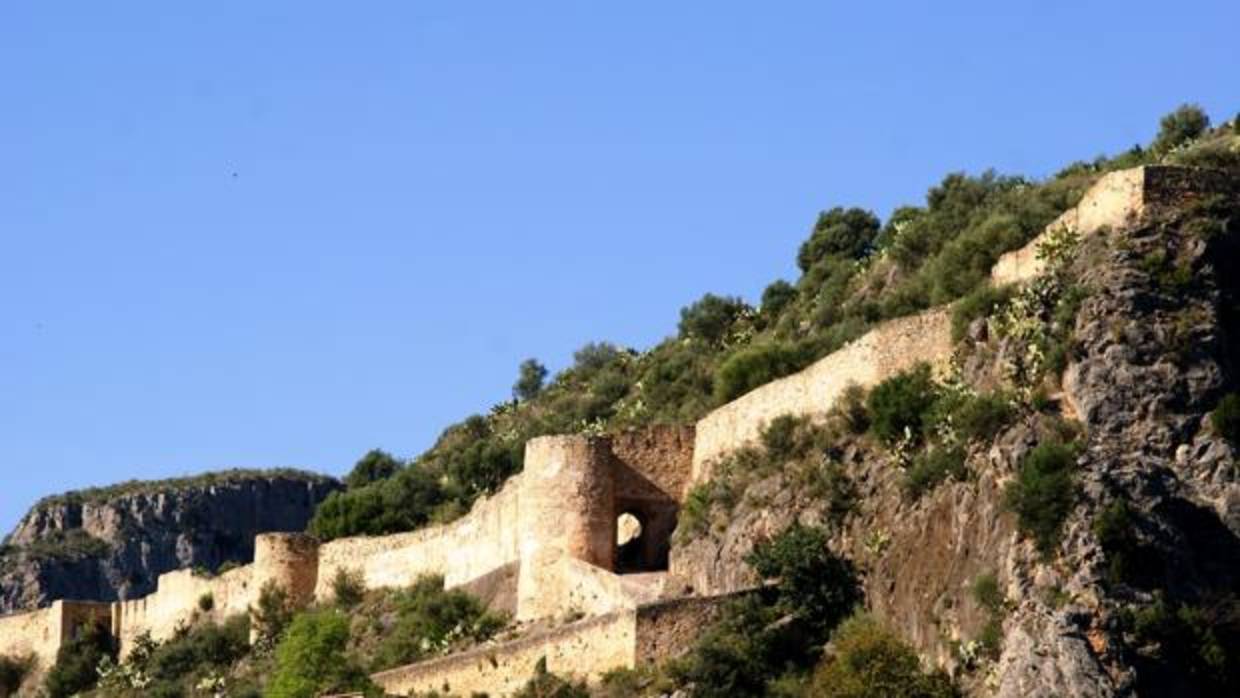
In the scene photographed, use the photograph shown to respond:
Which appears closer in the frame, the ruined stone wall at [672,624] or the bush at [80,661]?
the ruined stone wall at [672,624]

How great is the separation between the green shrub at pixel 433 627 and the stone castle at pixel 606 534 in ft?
1.87

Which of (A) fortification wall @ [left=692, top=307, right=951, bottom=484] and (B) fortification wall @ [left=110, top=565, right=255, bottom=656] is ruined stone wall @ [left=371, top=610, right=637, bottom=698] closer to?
(A) fortification wall @ [left=692, top=307, right=951, bottom=484]

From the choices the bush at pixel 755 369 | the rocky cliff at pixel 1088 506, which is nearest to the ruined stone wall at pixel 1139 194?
the rocky cliff at pixel 1088 506

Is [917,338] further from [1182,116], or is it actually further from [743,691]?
[1182,116]

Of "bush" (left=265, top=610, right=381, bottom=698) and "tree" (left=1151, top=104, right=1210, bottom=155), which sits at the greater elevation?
"tree" (left=1151, top=104, right=1210, bottom=155)

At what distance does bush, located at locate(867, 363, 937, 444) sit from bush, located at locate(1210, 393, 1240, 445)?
5850mm

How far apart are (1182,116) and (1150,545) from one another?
91.4ft

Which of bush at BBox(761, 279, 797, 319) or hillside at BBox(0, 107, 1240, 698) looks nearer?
hillside at BBox(0, 107, 1240, 698)

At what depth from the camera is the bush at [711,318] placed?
296 feet

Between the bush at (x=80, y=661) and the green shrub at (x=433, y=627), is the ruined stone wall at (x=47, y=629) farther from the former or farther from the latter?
the green shrub at (x=433, y=627)

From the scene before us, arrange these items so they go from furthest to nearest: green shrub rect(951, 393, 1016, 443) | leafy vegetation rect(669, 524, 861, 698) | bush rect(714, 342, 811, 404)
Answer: bush rect(714, 342, 811, 404) < green shrub rect(951, 393, 1016, 443) < leafy vegetation rect(669, 524, 861, 698)

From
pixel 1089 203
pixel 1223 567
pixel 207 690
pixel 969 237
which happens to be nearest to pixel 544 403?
pixel 207 690

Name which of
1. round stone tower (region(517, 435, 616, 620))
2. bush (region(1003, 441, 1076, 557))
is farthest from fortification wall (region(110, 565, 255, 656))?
bush (region(1003, 441, 1076, 557))

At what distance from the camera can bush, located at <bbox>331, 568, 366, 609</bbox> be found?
249ft
